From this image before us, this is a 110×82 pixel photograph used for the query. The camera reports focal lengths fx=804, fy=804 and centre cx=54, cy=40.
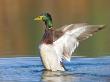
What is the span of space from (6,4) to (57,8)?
1987 millimetres

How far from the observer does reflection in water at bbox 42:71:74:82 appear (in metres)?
15.1

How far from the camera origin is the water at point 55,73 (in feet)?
49.9

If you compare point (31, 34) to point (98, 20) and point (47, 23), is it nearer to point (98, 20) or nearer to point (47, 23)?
point (98, 20)

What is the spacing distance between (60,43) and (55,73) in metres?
0.84

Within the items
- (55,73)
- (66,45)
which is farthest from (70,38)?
(55,73)

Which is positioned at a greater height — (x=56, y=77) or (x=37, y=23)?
(x=56, y=77)

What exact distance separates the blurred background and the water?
4.52ft

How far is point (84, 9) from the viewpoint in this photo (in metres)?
30.2

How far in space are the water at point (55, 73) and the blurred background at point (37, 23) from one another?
1379mm

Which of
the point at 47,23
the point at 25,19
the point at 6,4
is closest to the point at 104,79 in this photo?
the point at 47,23

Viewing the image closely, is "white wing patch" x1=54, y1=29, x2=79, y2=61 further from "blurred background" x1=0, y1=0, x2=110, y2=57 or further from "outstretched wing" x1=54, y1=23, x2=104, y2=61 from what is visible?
"blurred background" x1=0, y1=0, x2=110, y2=57

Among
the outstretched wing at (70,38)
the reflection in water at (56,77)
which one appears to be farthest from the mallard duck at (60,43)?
the reflection in water at (56,77)

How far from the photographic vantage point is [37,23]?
28.0 meters

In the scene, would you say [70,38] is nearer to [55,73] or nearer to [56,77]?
[55,73]
